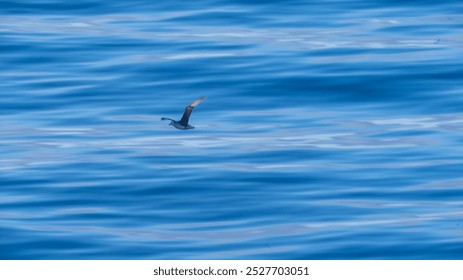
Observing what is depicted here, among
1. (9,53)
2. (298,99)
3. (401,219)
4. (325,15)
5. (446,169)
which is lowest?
(401,219)

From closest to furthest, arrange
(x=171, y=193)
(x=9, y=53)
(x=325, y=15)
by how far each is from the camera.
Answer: (x=171, y=193) → (x=9, y=53) → (x=325, y=15)

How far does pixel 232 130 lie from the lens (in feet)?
43.6

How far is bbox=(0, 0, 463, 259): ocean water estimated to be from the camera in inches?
415

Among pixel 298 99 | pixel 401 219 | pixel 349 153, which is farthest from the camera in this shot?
pixel 298 99

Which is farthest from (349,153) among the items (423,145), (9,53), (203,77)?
(9,53)

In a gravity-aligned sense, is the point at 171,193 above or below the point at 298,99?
below

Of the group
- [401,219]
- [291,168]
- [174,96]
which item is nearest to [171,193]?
[291,168]

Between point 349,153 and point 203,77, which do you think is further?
point 203,77

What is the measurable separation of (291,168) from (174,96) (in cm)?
259

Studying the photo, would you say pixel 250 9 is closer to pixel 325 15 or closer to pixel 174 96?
pixel 325 15

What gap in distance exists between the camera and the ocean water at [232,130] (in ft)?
34.6

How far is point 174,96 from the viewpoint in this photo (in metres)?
14.3

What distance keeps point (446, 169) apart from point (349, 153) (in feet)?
3.33

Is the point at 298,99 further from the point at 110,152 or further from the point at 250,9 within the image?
the point at 250,9
